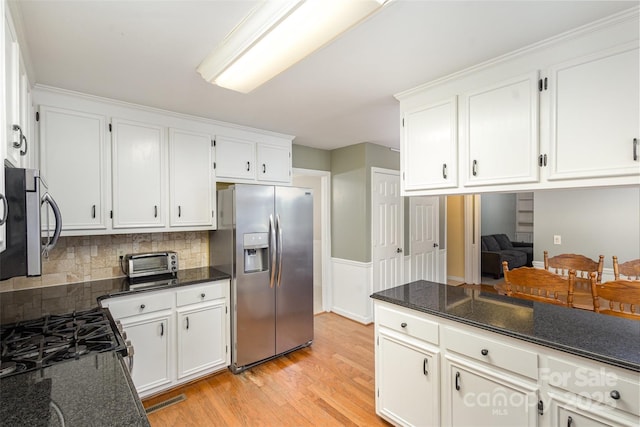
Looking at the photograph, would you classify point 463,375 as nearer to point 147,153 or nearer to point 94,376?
point 94,376

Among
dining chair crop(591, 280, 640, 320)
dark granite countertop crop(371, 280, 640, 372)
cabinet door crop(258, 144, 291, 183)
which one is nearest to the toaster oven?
cabinet door crop(258, 144, 291, 183)

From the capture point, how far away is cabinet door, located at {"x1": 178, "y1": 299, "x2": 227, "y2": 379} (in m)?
2.54

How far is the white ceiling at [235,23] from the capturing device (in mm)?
1360

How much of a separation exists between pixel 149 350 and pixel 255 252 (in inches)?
45.1

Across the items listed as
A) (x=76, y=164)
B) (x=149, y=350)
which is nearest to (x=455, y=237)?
(x=149, y=350)

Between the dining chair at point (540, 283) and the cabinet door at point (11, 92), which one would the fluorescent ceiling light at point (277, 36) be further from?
the dining chair at point (540, 283)

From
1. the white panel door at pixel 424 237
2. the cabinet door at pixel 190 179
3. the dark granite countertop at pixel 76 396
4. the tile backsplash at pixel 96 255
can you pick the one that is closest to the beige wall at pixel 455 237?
the white panel door at pixel 424 237

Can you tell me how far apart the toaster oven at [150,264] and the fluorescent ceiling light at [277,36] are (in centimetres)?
166

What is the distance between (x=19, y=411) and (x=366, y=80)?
2288 millimetres

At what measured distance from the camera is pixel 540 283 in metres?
1.93

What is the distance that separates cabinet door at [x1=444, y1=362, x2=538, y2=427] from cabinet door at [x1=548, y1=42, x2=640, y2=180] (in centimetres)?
111

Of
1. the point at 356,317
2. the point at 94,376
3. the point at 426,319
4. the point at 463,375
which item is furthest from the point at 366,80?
the point at 356,317

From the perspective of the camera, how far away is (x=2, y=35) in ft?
3.23

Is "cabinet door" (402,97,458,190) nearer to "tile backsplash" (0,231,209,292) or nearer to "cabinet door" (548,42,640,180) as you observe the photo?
"cabinet door" (548,42,640,180)
